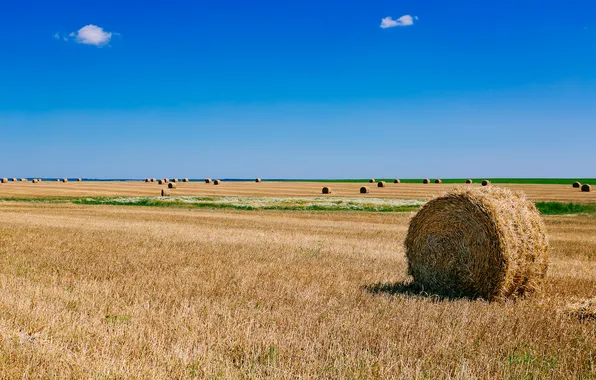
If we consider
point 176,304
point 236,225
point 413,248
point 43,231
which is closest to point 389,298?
point 413,248

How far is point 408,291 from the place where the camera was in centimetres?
971

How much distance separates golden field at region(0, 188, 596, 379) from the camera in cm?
522

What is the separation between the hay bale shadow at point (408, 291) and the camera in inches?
360

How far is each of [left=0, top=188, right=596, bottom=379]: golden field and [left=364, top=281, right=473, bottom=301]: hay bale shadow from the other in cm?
8

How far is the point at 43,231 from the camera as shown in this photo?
17438 mm

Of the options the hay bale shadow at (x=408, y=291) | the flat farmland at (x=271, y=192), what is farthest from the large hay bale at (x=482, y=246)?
the flat farmland at (x=271, y=192)

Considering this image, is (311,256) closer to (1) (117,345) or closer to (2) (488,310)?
(2) (488,310)

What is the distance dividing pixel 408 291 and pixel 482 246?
155cm

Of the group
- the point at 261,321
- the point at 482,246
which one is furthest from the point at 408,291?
the point at 261,321

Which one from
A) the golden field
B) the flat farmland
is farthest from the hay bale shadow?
the flat farmland

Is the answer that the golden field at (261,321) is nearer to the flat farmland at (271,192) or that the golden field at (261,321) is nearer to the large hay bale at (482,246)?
the large hay bale at (482,246)

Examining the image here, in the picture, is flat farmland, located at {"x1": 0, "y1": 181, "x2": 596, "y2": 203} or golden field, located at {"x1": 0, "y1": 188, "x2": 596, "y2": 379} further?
flat farmland, located at {"x1": 0, "y1": 181, "x2": 596, "y2": 203}

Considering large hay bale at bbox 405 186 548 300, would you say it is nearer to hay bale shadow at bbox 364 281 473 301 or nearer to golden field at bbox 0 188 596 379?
hay bale shadow at bbox 364 281 473 301

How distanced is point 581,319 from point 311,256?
7.09 m
